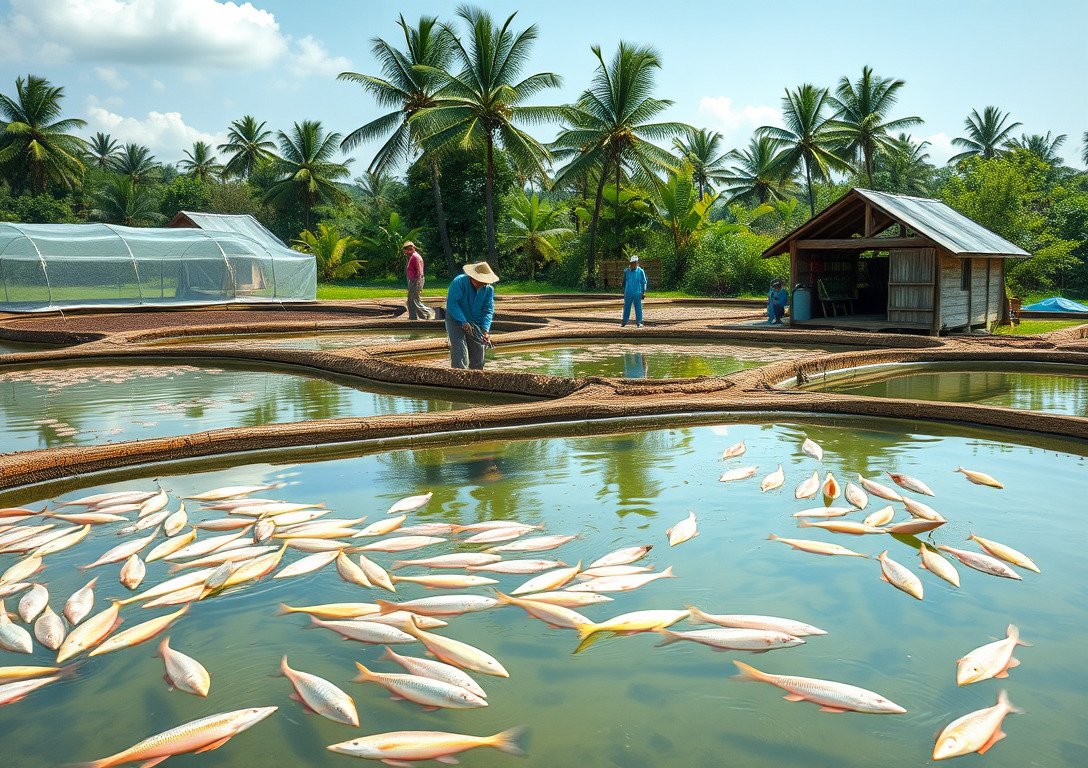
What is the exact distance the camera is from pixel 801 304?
18609 millimetres

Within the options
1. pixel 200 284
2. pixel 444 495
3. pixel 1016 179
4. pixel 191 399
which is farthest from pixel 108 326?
pixel 1016 179

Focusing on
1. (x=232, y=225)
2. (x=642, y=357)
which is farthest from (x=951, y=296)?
(x=232, y=225)

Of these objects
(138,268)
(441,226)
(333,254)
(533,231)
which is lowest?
(138,268)

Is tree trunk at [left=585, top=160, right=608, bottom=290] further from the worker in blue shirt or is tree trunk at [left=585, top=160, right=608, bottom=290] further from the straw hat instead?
the straw hat

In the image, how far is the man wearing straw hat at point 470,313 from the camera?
9602 mm

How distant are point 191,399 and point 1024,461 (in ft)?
26.5

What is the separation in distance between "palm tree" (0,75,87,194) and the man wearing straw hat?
3890cm

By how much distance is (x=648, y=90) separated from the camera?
30.5m

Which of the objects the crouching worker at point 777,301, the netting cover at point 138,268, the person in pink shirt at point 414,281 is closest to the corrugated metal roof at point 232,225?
the netting cover at point 138,268

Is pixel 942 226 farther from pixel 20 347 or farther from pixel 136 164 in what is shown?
pixel 136 164

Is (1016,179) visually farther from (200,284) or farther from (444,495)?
(444,495)

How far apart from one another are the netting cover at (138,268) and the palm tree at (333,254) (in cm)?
Result: 976

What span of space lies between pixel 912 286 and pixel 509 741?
15.9 meters

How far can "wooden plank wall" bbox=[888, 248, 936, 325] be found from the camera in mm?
16875
